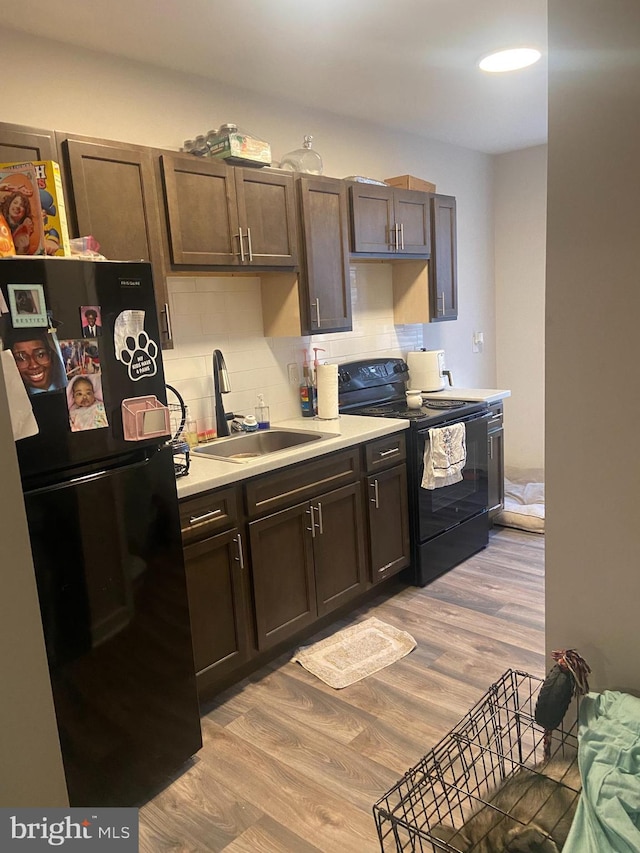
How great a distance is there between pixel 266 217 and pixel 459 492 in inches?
74.4

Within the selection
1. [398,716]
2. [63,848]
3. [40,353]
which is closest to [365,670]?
[398,716]

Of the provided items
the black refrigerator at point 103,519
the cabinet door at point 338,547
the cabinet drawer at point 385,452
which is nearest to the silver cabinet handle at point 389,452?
the cabinet drawer at point 385,452

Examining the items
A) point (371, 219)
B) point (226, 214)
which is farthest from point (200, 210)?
point (371, 219)

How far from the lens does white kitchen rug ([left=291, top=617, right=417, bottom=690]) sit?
268 centimetres

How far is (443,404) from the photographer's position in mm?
3732

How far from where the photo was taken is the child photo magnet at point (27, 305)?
1.58 meters

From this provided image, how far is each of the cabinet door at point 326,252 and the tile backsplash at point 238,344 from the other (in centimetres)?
31

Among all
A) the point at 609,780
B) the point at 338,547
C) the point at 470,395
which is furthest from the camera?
the point at 470,395

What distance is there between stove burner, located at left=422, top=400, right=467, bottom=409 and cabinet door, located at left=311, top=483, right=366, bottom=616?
916 mm

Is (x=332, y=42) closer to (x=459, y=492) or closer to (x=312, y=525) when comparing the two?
(x=312, y=525)

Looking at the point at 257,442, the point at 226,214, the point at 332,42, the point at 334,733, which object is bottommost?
the point at 334,733

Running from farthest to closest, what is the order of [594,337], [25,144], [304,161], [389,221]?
[389,221] < [304,161] < [25,144] < [594,337]

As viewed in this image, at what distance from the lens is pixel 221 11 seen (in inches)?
88.5

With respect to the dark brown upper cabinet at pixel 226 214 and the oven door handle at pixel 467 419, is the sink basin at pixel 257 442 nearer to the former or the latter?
the oven door handle at pixel 467 419
